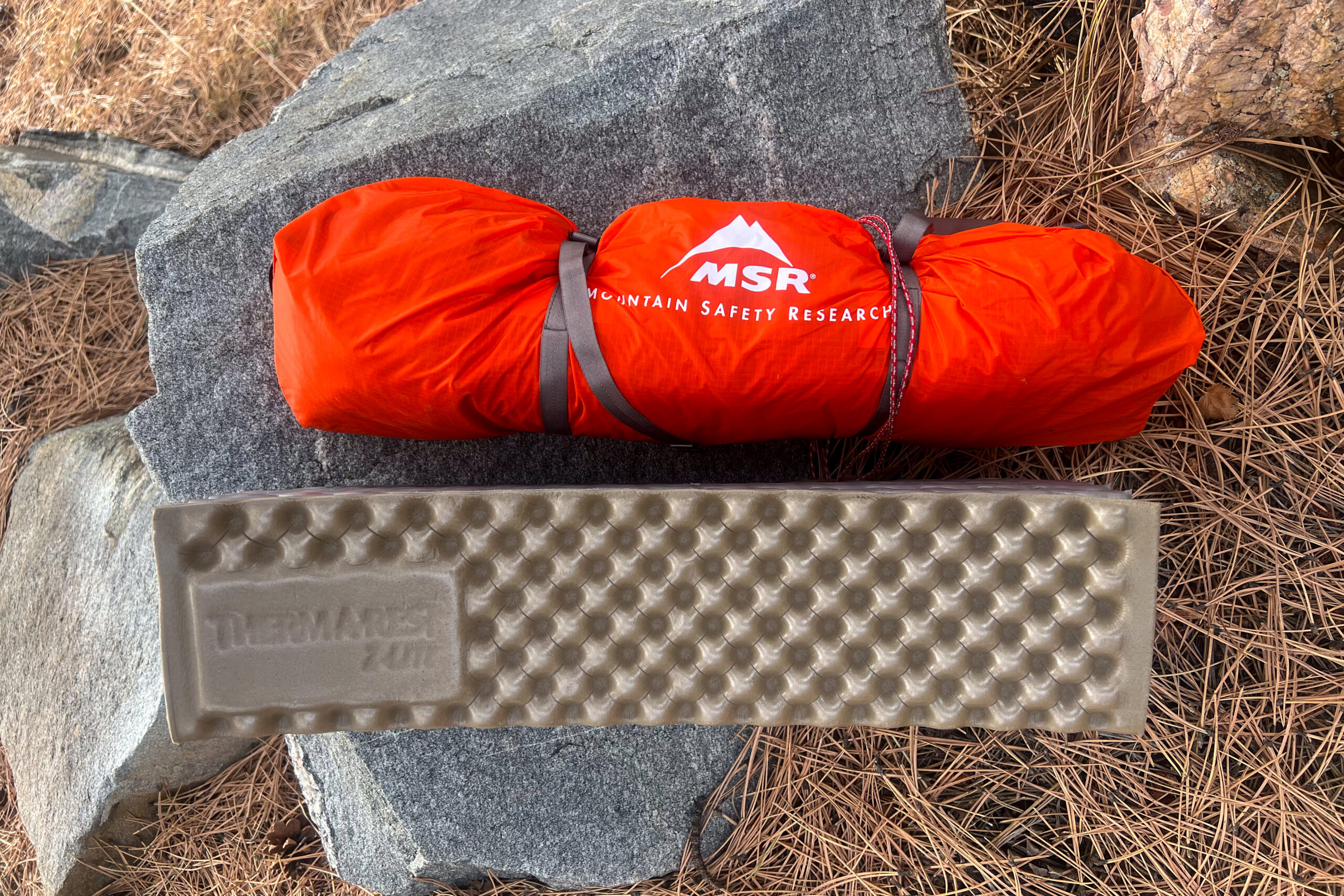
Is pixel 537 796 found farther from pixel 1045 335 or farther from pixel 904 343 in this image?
pixel 1045 335

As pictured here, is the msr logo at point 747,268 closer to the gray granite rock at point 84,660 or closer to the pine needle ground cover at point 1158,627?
the pine needle ground cover at point 1158,627

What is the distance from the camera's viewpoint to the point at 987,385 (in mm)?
1113

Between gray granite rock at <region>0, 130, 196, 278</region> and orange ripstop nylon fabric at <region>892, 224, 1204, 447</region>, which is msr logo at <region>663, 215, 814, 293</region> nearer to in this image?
orange ripstop nylon fabric at <region>892, 224, 1204, 447</region>

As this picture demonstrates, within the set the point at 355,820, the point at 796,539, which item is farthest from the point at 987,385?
the point at 355,820

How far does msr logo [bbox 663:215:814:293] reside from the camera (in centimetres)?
111

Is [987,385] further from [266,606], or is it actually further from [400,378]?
[266,606]

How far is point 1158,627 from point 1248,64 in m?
0.88

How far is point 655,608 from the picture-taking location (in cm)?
100

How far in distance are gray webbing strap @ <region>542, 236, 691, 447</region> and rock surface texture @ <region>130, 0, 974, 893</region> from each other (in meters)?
0.26

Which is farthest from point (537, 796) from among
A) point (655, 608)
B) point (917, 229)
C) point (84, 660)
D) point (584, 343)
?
point (917, 229)

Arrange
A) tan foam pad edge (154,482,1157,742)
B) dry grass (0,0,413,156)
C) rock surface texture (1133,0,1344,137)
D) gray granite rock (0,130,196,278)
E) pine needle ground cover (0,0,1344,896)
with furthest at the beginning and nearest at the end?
1. dry grass (0,0,413,156)
2. gray granite rock (0,130,196,278)
3. pine needle ground cover (0,0,1344,896)
4. rock surface texture (1133,0,1344,137)
5. tan foam pad edge (154,482,1157,742)

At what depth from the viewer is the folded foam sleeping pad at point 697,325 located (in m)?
1.09

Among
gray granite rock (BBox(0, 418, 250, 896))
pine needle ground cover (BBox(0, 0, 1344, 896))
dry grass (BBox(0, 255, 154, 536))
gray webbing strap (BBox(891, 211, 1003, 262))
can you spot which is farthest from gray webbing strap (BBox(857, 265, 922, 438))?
dry grass (BBox(0, 255, 154, 536))

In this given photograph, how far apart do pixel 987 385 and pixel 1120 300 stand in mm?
226
